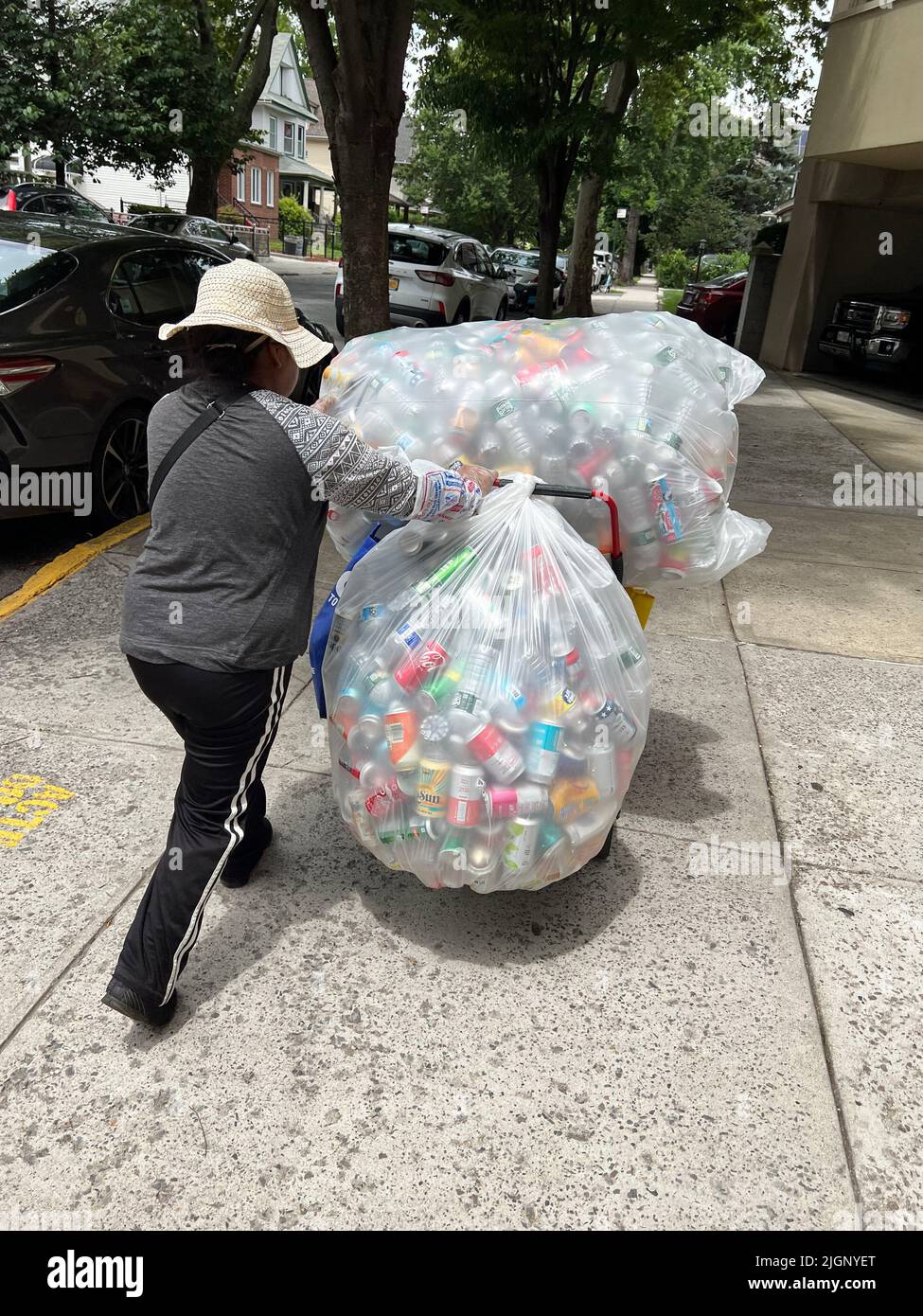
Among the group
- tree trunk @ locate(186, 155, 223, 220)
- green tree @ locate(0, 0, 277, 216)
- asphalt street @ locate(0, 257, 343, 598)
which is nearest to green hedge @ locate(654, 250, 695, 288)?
tree trunk @ locate(186, 155, 223, 220)

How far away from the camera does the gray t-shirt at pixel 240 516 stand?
83.7 inches

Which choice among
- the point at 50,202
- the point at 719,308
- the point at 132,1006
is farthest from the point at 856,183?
the point at 132,1006

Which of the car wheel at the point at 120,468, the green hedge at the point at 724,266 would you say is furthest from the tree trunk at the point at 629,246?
the car wheel at the point at 120,468

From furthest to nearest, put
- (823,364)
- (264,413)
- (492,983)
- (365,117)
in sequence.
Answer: (823,364) → (365,117) → (492,983) → (264,413)

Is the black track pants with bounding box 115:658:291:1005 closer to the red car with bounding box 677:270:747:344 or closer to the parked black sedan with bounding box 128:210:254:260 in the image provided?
the parked black sedan with bounding box 128:210:254:260

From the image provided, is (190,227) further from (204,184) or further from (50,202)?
(50,202)

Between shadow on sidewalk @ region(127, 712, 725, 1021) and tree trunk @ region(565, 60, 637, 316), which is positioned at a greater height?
tree trunk @ region(565, 60, 637, 316)

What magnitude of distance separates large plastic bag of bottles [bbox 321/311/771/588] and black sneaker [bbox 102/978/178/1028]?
1340 millimetres

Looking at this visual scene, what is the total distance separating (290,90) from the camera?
52.7 m

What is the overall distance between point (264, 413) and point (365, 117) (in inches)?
251

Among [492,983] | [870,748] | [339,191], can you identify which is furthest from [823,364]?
[492,983]

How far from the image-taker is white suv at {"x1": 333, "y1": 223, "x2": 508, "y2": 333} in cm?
1497
